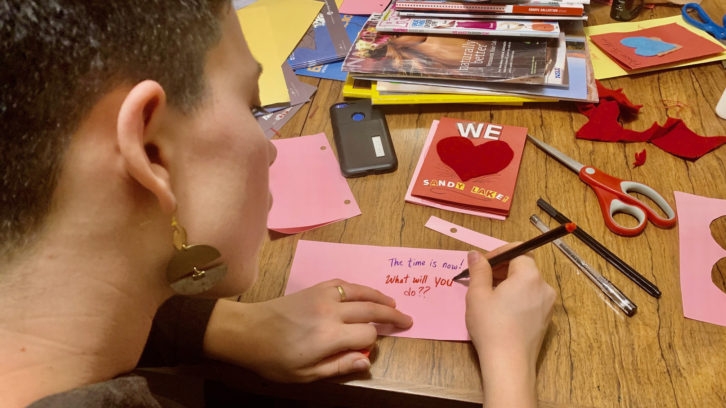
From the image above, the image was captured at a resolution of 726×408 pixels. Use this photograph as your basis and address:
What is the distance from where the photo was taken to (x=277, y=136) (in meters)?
0.96

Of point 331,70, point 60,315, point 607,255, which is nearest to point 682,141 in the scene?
point 607,255

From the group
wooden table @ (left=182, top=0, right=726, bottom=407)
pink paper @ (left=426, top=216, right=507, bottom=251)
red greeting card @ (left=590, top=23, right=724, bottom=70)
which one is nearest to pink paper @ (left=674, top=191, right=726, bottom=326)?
wooden table @ (left=182, top=0, right=726, bottom=407)

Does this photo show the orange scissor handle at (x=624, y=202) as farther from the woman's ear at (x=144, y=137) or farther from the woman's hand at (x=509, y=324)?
the woman's ear at (x=144, y=137)

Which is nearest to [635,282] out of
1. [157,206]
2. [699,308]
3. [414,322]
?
[699,308]

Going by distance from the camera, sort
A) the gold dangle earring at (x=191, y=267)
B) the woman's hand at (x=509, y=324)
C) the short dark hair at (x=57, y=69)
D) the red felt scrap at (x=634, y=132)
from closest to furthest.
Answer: the short dark hair at (x=57, y=69)
the gold dangle earring at (x=191, y=267)
the woman's hand at (x=509, y=324)
the red felt scrap at (x=634, y=132)

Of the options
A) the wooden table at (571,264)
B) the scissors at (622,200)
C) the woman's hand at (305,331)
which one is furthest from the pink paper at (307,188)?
the scissors at (622,200)

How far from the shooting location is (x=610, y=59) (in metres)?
1.05

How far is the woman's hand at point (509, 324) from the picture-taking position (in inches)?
A: 23.5

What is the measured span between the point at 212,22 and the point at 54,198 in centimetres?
18

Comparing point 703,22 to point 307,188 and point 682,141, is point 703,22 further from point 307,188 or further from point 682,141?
point 307,188

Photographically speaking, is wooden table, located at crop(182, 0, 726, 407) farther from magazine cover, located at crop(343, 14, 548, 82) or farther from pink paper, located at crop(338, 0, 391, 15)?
pink paper, located at crop(338, 0, 391, 15)

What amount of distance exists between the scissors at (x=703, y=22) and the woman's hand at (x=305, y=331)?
0.85 meters

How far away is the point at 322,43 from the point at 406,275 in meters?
0.59

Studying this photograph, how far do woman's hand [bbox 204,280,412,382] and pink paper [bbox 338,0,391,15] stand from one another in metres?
0.71
